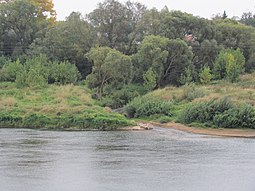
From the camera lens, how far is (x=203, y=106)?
50.5 meters

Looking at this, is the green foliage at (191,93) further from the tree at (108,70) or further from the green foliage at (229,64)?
the green foliage at (229,64)

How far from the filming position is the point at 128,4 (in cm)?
8769

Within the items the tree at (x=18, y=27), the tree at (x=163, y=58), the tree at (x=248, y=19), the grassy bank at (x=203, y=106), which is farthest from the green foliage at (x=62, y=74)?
the tree at (x=248, y=19)

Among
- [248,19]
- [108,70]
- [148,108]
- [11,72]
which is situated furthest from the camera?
[248,19]

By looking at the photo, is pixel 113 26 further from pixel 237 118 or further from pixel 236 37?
pixel 237 118

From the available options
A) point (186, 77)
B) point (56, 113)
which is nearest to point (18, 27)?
point (186, 77)

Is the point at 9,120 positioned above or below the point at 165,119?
below

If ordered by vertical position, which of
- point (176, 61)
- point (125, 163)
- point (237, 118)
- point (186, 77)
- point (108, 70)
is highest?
point (176, 61)

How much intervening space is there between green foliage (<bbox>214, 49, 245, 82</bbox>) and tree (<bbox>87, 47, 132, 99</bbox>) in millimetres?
17369

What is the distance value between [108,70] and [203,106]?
18063mm

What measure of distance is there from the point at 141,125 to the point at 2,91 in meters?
23.3

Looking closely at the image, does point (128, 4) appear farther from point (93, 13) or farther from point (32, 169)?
point (32, 169)

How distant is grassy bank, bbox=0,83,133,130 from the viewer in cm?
5088

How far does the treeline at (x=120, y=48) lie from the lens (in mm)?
66688
